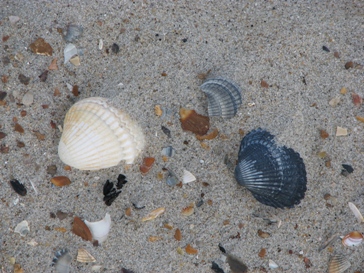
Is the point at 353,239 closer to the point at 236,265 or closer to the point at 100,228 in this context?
the point at 236,265

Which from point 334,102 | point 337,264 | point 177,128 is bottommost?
point 337,264

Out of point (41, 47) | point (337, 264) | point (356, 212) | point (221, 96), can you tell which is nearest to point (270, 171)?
point (221, 96)

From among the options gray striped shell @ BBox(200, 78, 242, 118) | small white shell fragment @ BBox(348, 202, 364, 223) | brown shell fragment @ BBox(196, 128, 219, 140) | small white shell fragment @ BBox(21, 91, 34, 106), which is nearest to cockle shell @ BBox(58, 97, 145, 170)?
small white shell fragment @ BBox(21, 91, 34, 106)

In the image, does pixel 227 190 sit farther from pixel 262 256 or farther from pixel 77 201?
pixel 77 201

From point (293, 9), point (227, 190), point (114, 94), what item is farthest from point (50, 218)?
point (293, 9)

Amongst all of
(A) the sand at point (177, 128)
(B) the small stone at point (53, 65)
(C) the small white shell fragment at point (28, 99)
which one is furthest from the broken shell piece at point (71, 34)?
(C) the small white shell fragment at point (28, 99)

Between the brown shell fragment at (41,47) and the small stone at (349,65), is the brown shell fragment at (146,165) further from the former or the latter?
the small stone at (349,65)

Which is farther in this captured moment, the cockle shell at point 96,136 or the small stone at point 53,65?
the small stone at point 53,65
